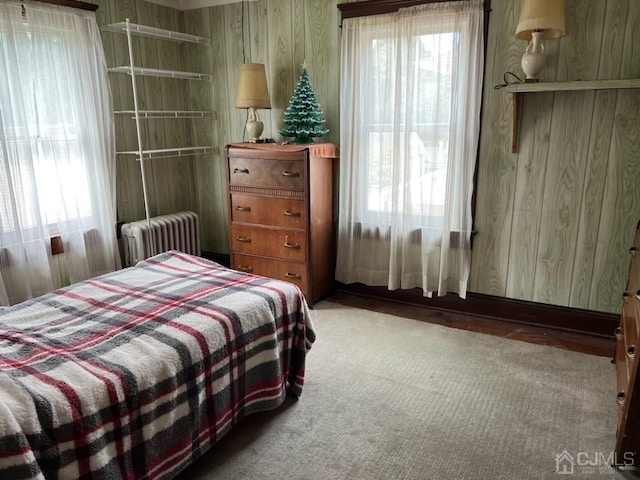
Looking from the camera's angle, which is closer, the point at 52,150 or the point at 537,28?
the point at 537,28

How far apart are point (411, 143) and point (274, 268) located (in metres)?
1.35

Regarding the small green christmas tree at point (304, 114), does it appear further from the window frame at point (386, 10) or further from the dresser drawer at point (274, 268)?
the dresser drawer at point (274, 268)

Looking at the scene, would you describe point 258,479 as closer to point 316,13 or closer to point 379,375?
point 379,375

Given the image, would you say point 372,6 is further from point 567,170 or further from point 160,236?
point 160,236

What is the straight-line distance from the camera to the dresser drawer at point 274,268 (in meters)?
3.47

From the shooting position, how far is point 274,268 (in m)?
3.55

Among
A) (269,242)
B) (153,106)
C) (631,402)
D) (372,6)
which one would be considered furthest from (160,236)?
(631,402)

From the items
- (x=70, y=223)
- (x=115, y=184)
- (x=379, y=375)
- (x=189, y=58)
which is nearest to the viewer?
(x=379, y=375)

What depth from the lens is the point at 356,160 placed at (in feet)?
11.4

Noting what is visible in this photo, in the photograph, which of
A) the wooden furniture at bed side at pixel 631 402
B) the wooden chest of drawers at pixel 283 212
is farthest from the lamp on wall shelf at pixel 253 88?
the wooden furniture at bed side at pixel 631 402

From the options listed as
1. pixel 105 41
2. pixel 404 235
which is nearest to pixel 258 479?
pixel 404 235

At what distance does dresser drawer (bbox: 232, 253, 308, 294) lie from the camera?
3.47 m

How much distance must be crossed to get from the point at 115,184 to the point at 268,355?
7.48 ft

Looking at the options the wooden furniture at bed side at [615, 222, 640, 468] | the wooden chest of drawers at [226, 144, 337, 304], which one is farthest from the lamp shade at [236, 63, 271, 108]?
A: the wooden furniture at bed side at [615, 222, 640, 468]
